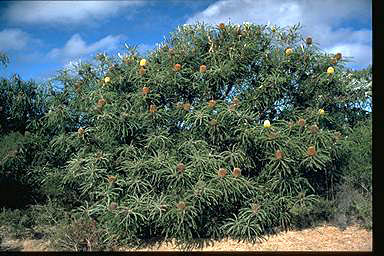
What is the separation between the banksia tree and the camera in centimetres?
471

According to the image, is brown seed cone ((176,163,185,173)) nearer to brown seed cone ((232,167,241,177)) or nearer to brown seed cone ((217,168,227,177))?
brown seed cone ((217,168,227,177))

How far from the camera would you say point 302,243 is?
480cm

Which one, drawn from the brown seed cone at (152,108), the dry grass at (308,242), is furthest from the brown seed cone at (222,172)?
the brown seed cone at (152,108)

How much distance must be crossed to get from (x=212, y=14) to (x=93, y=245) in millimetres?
2786

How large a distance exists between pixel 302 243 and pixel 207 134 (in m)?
1.44

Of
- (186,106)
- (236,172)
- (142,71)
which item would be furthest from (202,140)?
(142,71)

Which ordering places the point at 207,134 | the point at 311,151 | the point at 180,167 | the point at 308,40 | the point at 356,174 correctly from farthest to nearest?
the point at 308,40
the point at 356,174
the point at 207,134
the point at 311,151
the point at 180,167

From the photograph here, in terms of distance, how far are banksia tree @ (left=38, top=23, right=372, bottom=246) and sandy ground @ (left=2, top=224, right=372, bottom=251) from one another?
13 centimetres

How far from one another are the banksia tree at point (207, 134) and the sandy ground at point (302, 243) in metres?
0.13

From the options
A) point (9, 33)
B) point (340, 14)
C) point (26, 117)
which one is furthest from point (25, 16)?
point (340, 14)

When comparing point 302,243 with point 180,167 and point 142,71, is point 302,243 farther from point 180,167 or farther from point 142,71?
point 142,71

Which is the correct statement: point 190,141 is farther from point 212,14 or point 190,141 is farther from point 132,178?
point 212,14

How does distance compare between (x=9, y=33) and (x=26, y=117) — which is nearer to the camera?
(x=9, y=33)
